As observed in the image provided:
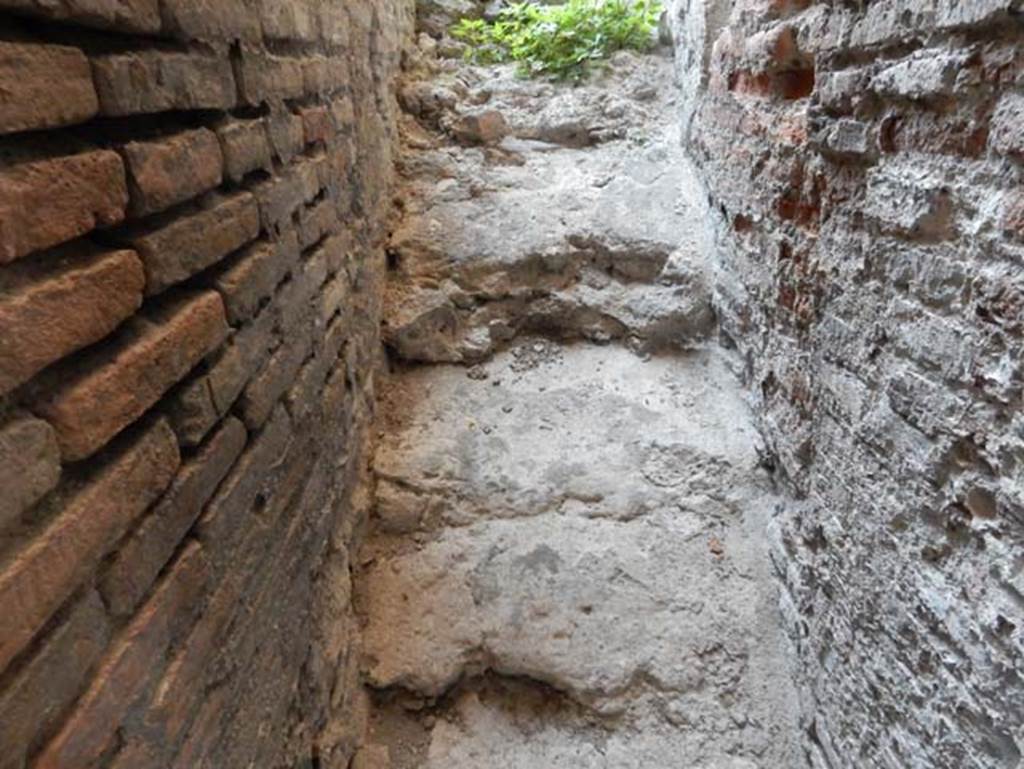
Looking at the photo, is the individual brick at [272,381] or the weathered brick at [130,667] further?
the individual brick at [272,381]

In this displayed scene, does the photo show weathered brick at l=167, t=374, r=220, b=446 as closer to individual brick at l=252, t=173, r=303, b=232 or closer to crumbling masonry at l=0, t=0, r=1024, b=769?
crumbling masonry at l=0, t=0, r=1024, b=769

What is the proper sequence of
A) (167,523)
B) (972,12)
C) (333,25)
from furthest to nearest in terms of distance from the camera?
(333,25) < (972,12) < (167,523)

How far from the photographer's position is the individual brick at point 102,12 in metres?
0.59

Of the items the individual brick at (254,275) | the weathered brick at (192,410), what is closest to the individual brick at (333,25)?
the individual brick at (254,275)

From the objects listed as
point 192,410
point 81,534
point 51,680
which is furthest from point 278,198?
point 51,680

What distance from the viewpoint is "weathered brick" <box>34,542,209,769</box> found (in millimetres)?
625

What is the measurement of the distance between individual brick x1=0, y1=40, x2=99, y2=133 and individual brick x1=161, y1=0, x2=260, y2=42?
0.72 feet

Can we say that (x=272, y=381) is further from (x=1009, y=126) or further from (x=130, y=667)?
(x=1009, y=126)

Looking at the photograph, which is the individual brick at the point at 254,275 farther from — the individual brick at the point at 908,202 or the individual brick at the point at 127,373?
the individual brick at the point at 908,202

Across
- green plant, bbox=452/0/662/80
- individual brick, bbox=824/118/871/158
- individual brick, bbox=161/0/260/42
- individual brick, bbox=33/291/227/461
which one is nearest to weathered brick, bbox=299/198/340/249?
individual brick, bbox=161/0/260/42

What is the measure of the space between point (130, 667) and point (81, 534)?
0.18 metres

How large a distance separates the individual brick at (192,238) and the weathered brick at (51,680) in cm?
34

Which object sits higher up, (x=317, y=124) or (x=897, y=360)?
(x=317, y=124)

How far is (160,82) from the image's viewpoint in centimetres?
80
